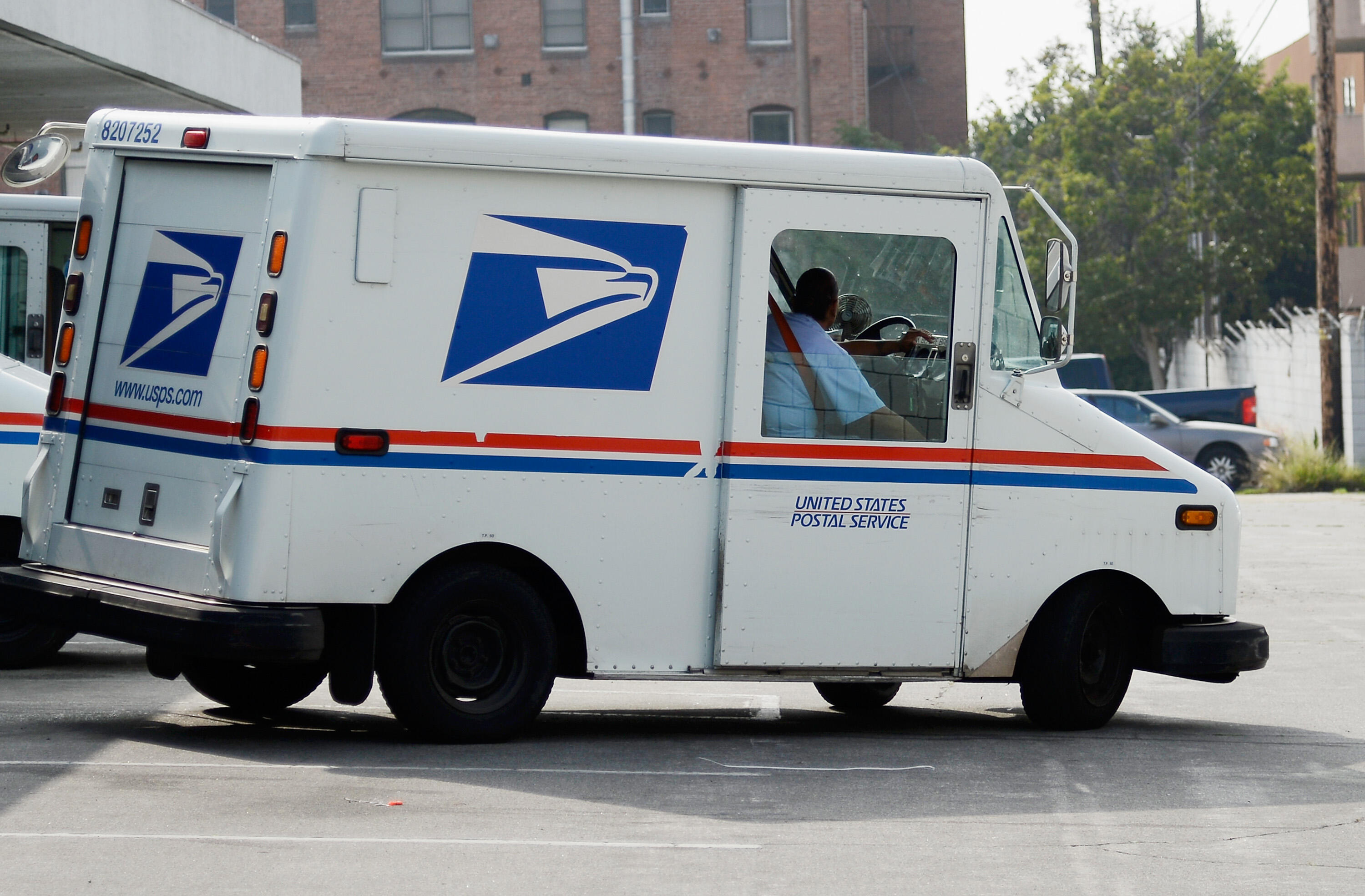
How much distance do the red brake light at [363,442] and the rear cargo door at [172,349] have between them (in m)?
0.45

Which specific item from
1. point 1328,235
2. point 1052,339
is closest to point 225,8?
point 1328,235

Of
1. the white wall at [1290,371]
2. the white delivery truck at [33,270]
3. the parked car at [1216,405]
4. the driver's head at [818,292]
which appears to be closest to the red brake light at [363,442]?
the driver's head at [818,292]

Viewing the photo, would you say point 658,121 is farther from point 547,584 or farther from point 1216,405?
point 547,584

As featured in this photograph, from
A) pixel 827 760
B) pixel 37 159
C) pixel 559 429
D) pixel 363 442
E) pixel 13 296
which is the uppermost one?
pixel 37 159

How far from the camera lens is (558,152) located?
26.3ft

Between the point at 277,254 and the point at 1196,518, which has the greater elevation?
the point at 277,254

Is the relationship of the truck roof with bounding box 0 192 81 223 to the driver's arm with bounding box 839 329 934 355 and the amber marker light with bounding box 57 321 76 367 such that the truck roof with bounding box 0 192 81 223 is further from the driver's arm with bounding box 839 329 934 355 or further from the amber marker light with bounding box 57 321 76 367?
the driver's arm with bounding box 839 329 934 355

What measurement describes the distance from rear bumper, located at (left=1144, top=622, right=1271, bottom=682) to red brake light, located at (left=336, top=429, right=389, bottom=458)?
385 cm

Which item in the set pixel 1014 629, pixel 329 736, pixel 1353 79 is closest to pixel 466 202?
pixel 329 736

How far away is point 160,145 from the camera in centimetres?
819

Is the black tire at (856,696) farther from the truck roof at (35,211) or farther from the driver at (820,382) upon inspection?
the truck roof at (35,211)

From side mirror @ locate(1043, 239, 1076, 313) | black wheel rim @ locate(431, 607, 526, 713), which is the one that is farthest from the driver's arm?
black wheel rim @ locate(431, 607, 526, 713)

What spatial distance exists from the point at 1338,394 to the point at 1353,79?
16.7 meters

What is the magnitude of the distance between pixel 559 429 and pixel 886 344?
5.23 ft
